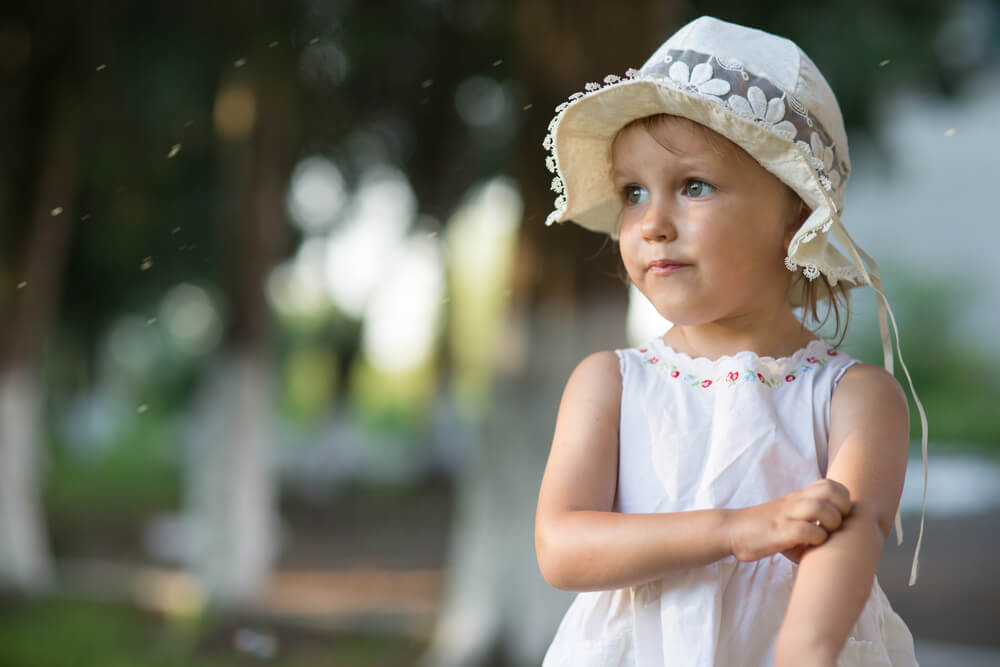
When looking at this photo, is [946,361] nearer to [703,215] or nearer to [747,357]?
[747,357]

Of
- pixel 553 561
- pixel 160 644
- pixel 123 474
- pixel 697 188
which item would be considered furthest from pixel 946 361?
pixel 123 474

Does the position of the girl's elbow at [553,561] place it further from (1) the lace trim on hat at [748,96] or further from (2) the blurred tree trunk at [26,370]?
(2) the blurred tree trunk at [26,370]

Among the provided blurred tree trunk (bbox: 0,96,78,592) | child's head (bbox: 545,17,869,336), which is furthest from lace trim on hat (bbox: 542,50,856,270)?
blurred tree trunk (bbox: 0,96,78,592)

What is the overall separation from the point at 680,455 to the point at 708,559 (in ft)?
0.75

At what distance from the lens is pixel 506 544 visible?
6535mm

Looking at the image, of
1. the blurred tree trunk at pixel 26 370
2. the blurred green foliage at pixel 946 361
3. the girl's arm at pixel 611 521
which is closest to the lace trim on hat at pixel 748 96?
the girl's arm at pixel 611 521

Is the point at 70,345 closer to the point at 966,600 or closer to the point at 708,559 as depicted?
the point at 966,600

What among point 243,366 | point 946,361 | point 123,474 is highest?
point 243,366

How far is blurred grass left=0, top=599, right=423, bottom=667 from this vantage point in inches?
330

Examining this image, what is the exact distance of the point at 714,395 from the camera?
1650 mm

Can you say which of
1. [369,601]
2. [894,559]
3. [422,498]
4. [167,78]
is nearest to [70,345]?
[422,498]

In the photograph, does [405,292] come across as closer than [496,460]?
No

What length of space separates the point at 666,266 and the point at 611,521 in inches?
15.3

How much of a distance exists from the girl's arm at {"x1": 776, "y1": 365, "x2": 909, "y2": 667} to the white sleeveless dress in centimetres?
7
